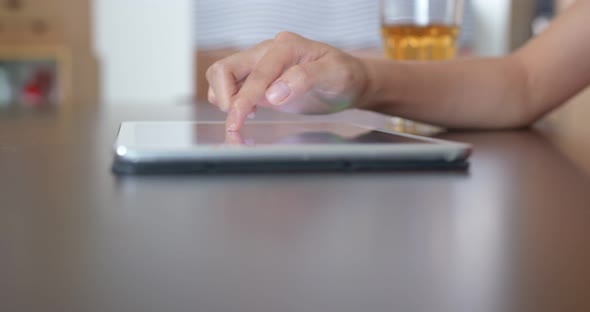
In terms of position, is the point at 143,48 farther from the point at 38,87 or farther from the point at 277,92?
the point at 277,92

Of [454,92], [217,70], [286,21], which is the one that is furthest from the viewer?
[286,21]

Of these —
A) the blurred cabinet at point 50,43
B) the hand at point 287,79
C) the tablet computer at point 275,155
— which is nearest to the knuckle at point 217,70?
the hand at point 287,79

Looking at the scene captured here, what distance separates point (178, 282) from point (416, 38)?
3.06 feet

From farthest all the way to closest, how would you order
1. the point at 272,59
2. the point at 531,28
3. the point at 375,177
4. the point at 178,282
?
the point at 531,28 → the point at 272,59 → the point at 375,177 → the point at 178,282

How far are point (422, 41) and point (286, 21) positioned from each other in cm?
357

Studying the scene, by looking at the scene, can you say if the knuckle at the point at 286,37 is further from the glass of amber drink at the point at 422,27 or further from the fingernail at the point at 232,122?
the glass of amber drink at the point at 422,27

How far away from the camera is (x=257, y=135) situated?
59 centimetres

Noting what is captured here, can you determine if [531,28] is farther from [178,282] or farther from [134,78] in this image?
[178,282]

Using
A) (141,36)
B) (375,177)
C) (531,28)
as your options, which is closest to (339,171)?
(375,177)

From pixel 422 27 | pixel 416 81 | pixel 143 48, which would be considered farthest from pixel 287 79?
pixel 143 48

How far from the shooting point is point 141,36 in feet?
13.7

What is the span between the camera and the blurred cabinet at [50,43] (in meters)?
4.16

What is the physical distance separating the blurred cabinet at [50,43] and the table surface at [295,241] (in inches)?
151

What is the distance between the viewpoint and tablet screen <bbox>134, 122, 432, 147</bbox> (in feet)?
1.75
